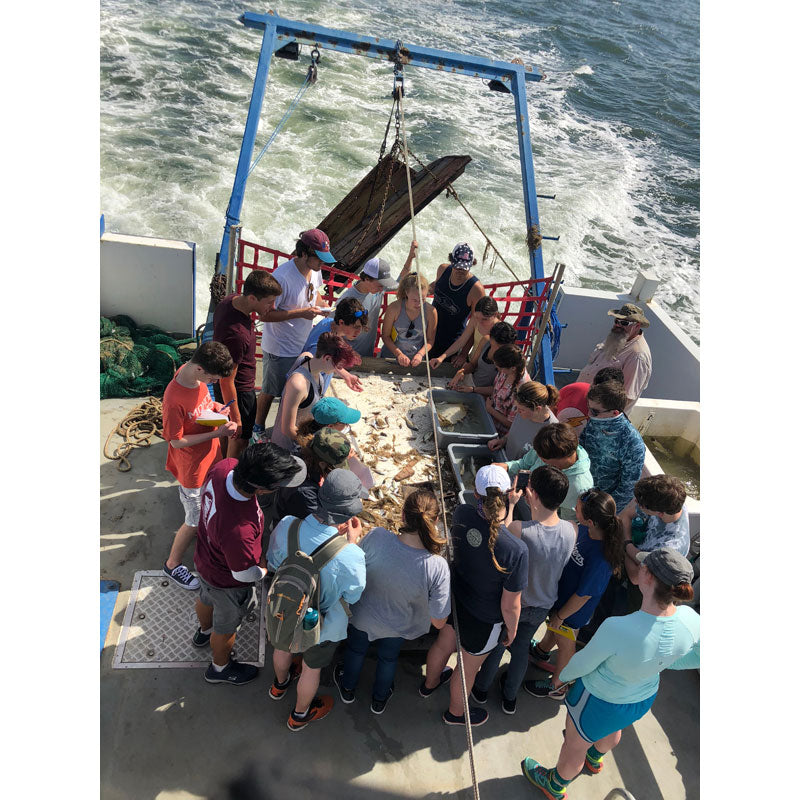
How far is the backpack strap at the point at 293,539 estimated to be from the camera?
300cm

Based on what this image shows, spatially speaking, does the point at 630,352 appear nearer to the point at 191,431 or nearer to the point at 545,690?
the point at 545,690

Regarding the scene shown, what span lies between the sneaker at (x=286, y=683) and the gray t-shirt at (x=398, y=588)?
746mm

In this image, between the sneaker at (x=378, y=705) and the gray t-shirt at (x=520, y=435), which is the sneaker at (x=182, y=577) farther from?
the gray t-shirt at (x=520, y=435)

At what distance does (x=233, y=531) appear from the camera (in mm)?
3131

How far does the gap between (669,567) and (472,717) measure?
6.11ft

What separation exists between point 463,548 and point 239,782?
188cm

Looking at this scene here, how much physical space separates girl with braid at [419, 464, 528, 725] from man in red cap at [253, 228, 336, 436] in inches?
93.2

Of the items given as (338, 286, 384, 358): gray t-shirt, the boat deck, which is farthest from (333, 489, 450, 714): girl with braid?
(338, 286, 384, 358): gray t-shirt

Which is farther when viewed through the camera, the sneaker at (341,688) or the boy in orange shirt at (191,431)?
the sneaker at (341,688)

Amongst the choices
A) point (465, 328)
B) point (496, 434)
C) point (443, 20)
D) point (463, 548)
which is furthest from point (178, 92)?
point (463, 548)

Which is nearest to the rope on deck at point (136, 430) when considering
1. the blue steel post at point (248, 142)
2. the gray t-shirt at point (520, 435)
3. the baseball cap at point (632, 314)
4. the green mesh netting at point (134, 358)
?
the green mesh netting at point (134, 358)

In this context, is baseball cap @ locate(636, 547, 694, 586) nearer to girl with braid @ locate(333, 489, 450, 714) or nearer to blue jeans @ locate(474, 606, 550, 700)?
blue jeans @ locate(474, 606, 550, 700)

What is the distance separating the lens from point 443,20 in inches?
868

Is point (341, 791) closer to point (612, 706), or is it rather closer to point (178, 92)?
point (612, 706)
